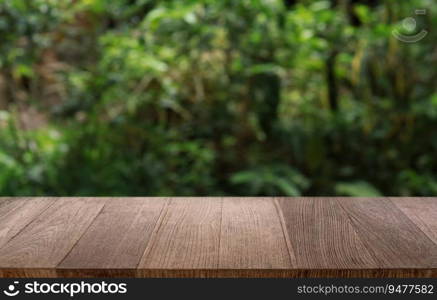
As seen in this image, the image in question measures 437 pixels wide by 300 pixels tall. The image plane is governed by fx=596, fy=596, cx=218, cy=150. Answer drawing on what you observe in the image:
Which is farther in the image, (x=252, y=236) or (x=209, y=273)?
(x=252, y=236)

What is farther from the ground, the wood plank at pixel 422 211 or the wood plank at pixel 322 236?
the wood plank at pixel 322 236

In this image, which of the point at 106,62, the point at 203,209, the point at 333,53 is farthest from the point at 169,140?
the point at 203,209

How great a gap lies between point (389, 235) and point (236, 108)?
225 cm

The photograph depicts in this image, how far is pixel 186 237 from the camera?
1208mm

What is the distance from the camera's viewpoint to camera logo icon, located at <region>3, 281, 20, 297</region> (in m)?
1.10

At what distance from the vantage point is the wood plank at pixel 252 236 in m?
1.06

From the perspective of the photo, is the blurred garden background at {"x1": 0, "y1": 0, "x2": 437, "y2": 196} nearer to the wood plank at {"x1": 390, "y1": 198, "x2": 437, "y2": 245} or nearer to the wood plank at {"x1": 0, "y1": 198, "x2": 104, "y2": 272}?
the wood plank at {"x1": 390, "y1": 198, "x2": 437, "y2": 245}

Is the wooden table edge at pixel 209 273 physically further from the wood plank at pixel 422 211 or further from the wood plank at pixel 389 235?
the wood plank at pixel 422 211

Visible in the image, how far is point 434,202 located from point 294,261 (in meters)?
0.60

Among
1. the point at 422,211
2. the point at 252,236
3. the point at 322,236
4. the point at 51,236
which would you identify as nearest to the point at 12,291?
the point at 51,236

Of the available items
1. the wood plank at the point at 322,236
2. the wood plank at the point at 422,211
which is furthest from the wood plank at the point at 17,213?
the wood plank at the point at 422,211

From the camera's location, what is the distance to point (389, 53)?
135 inches

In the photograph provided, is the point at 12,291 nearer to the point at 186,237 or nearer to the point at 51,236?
the point at 51,236

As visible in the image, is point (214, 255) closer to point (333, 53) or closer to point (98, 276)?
point (98, 276)
